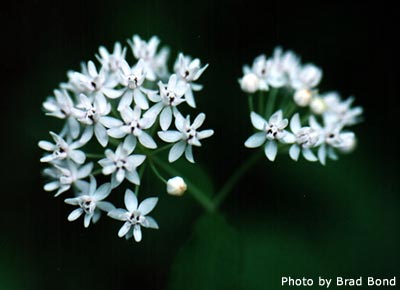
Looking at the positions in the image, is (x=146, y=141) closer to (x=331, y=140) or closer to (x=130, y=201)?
(x=130, y=201)

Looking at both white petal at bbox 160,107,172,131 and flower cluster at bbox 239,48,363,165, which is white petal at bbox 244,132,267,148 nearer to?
flower cluster at bbox 239,48,363,165

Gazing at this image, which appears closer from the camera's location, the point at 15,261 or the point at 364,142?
the point at 15,261

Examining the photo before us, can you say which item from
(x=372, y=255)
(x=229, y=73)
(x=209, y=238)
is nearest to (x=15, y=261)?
(x=209, y=238)

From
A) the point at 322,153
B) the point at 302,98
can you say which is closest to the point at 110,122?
the point at 302,98

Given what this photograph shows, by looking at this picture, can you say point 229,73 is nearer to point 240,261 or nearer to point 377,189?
point 377,189

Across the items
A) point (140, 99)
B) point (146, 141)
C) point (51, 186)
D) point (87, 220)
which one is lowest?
point (87, 220)

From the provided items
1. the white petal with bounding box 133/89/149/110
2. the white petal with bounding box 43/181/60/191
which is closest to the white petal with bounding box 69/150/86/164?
the white petal with bounding box 43/181/60/191

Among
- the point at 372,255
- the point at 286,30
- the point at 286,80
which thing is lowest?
the point at 372,255
